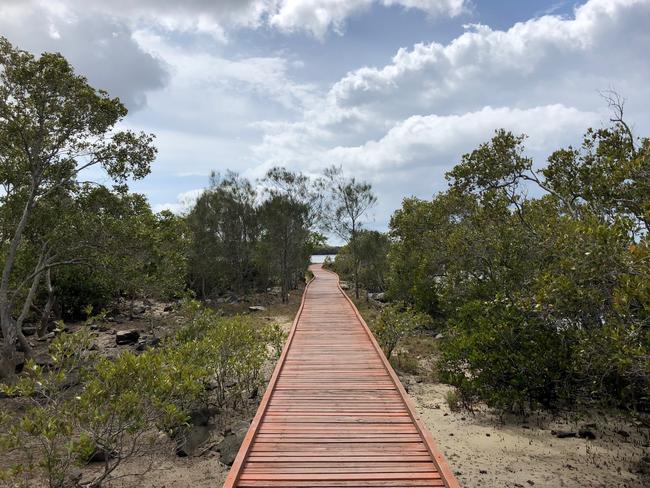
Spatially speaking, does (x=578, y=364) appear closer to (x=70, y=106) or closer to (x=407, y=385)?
(x=407, y=385)

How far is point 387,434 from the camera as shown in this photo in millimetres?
6762

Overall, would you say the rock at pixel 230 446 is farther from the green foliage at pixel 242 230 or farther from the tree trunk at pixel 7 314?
the green foliage at pixel 242 230

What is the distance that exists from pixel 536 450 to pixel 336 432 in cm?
395

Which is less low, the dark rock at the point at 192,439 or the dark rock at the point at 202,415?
the dark rock at the point at 202,415

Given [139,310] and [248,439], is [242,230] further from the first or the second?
[248,439]

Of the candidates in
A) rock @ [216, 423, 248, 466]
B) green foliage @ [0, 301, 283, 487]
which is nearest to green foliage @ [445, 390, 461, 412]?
rock @ [216, 423, 248, 466]

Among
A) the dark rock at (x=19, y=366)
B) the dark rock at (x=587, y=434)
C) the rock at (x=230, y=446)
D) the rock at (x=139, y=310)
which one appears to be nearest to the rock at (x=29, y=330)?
the rock at (x=139, y=310)

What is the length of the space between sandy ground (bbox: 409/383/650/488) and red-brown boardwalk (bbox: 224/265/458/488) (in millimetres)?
1380

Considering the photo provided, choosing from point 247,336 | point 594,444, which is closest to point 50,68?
point 247,336

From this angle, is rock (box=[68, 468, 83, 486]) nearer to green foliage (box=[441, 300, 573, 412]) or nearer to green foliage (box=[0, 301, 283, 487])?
green foliage (box=[0, 301, 283, 487])

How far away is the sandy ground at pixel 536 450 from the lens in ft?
23.2

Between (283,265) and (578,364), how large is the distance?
911 inches

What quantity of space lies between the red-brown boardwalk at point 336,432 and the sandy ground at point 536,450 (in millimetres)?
1380

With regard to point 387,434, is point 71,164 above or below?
above
